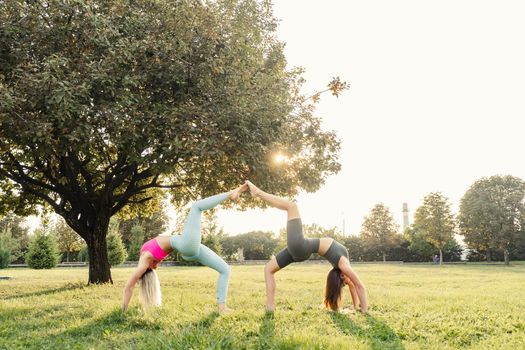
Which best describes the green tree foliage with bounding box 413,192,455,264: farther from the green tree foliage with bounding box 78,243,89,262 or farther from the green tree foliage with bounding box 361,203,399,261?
the green tree foliage with bounding box 78,243,89,262

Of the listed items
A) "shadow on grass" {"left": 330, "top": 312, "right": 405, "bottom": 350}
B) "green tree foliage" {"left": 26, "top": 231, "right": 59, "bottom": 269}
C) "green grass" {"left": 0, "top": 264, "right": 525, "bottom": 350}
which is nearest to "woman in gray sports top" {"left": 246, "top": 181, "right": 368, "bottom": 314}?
"green grass" {"left": 0, "top": 264, "right": 525, "bottom": 350}

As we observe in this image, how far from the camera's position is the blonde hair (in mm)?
8156

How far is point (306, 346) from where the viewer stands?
5.18m

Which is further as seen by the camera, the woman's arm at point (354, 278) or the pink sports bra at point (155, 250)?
the pink sports bra at point (155, 250)

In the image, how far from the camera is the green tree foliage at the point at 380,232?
62.9 metres

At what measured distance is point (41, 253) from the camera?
126 ft

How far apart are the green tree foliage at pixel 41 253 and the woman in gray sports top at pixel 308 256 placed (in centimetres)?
3620

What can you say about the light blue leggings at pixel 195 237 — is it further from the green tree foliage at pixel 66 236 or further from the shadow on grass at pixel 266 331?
the green tree foliage at pixel 66 236

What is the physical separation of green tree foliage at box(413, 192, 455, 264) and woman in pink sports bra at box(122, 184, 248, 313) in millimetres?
51426

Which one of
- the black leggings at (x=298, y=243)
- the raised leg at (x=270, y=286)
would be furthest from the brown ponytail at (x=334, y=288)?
the raised leg at (x=270, y=286)

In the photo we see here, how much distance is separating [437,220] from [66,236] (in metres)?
45.6

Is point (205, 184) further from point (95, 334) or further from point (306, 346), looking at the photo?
point (306, 346)

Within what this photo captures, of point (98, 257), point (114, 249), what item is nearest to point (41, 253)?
point (114, 249)

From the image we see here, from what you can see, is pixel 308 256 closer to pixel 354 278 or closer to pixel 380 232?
pixel 354 278
